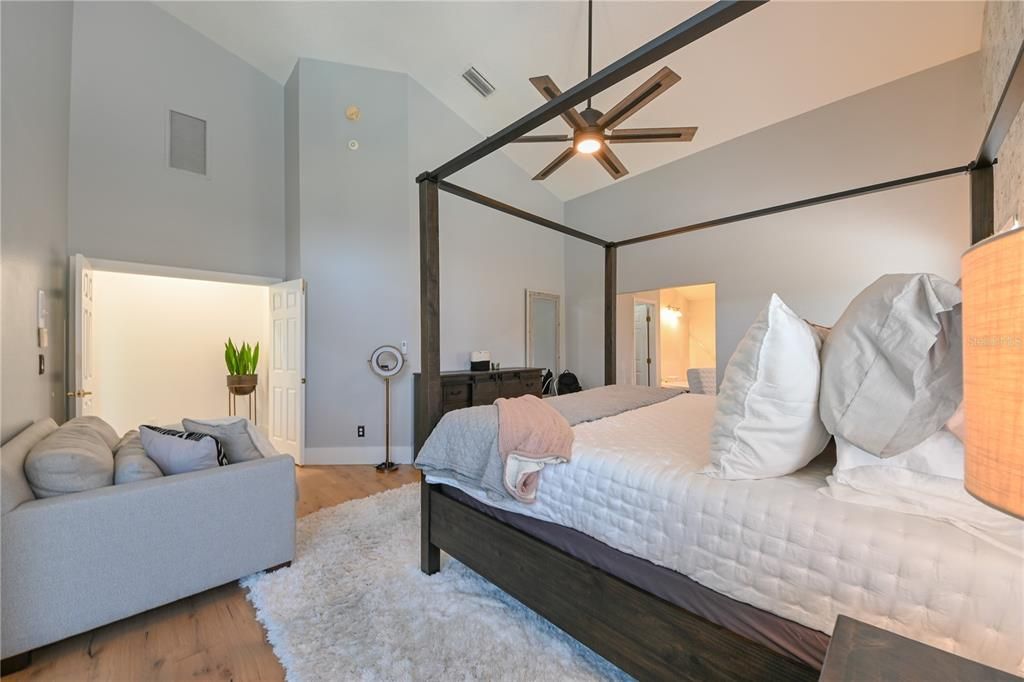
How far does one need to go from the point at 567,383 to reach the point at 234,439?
439 centimetres

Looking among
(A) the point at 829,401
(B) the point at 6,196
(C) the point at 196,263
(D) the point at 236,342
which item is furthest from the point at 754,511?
(D) the point at 236,342

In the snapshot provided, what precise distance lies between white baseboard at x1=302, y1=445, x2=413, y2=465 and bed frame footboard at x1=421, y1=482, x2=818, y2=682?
2429 millimetres

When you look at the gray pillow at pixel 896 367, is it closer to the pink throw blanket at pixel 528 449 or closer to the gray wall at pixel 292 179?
the pink throw blanket at pixel 528 449

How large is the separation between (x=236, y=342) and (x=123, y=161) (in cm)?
227

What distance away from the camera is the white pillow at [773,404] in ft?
3.57

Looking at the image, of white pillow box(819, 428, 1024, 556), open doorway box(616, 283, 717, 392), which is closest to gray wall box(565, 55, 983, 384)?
open doorway box(616, 283, 717, 392)

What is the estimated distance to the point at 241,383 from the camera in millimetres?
4562

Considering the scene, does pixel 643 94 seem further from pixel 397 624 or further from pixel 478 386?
pixel 478 386

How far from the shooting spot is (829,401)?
1.04 m

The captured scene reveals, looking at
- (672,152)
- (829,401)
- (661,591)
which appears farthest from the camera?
(672,152)

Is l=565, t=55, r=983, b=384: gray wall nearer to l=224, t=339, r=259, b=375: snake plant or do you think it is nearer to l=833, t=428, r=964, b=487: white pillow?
l=833, t=428, r=964, b=487: white pillow

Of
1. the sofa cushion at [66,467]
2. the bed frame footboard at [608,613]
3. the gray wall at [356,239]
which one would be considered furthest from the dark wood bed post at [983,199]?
the gray wall at [356,239]

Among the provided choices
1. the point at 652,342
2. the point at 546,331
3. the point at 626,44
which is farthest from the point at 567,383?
the point at 626,44

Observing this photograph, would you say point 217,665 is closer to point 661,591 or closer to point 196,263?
point 661,591
